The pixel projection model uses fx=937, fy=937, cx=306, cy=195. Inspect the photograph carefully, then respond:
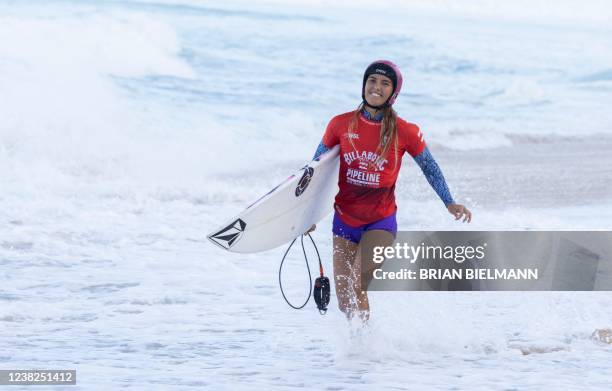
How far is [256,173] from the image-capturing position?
14594mm

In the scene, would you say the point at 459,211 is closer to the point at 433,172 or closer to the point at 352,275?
the point at 433,172

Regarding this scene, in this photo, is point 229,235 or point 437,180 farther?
point 229,235

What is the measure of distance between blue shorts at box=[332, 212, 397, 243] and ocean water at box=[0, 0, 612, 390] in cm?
52

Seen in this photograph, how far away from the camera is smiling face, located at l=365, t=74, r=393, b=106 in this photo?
187 inches

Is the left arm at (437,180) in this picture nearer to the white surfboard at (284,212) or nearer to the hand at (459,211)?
the hand at (459,211)

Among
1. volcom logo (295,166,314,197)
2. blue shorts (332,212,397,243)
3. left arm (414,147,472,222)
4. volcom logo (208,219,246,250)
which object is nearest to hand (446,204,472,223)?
left arm (414,147,472,222)

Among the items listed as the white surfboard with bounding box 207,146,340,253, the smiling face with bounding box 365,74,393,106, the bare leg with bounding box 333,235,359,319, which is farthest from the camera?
the white surfboard with bounding box 207,146,340,253

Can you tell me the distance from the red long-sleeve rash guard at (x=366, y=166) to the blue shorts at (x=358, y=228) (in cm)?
2

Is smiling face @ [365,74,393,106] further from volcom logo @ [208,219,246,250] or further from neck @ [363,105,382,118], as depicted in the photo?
volcom logo @ [208,219,246,250]

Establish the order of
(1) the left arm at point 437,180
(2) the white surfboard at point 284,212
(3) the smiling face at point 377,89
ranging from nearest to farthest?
(3) the smiling face at point 377,89
(1) the left arm at point 437,180
(2) the white surfboard at point 284,212

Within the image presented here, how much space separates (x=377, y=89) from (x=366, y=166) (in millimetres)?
396

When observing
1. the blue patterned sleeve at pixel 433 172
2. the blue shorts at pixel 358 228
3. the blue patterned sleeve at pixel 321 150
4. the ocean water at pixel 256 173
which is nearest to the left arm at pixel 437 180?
the blue patterned sleeve at pixel 433 172

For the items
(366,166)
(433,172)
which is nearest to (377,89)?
(366,166)

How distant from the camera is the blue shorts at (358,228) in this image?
16.0 feet
